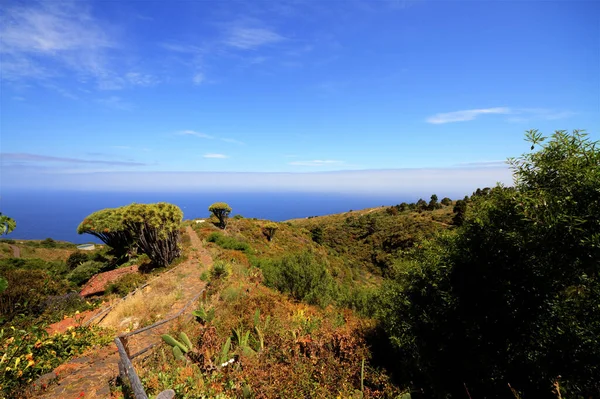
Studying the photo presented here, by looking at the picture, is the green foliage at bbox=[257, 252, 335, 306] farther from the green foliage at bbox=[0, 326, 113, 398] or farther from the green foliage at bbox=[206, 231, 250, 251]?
the green foliage at bbox=[206, 231, 250, 251]

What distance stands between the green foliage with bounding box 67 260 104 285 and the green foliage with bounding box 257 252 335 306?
547 inches

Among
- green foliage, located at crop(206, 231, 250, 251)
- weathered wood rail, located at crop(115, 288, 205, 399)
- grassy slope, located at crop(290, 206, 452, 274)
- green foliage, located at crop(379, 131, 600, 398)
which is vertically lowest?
grassy slope, located at crop(290, 206, 452, 274)

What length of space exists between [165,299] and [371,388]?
27.6 ft

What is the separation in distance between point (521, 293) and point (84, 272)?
938 inches

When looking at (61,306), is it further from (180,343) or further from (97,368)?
(180,343)

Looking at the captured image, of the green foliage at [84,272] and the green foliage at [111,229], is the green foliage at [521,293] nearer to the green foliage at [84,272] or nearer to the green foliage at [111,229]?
the green foliage at [111,229]

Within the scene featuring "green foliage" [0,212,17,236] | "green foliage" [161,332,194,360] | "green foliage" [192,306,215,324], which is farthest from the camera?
"green foliage" [192,306,215,324]

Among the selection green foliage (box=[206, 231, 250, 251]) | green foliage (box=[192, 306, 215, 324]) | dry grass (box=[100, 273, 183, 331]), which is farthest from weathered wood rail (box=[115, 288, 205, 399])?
green foliage (box=[206, 231, 250, 251])

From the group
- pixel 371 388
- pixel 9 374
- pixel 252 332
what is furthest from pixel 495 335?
pixel 9 374

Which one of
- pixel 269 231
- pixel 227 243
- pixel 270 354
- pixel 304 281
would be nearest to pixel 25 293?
pixel 270 354

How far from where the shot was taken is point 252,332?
25.4ft

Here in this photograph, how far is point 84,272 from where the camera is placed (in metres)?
18.4

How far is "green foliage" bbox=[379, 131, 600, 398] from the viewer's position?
3.81 metres

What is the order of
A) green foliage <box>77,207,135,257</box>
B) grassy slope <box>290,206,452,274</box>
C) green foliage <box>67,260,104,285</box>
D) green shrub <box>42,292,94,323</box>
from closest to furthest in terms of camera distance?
green shrub <box>42,292,94,323</box>
green foliage <box>67,260,104,285</box>
green foliage <box>77,207,135,257</box>
grassy slope <box>290,206,452,274</box>
